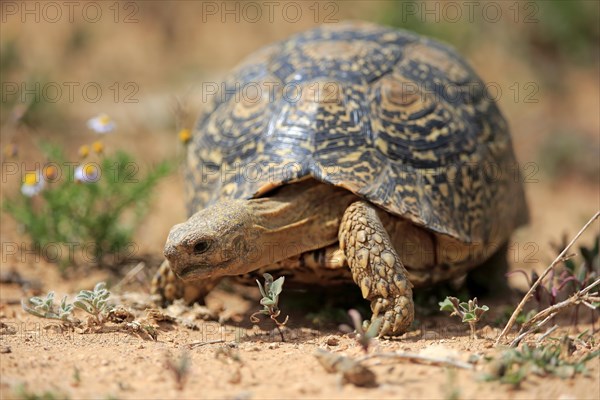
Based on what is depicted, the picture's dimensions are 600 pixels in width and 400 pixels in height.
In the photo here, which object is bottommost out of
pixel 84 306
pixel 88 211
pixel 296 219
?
pixel 84 306

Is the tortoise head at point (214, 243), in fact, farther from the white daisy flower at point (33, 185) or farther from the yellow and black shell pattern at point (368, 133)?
the white daisy flower at point (33, 185)

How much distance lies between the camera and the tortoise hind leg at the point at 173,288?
17.8ft

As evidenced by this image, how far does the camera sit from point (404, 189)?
5.03m

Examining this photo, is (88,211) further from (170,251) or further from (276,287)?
(276,287)

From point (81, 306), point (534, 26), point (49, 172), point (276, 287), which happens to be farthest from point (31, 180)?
point (534, 26)

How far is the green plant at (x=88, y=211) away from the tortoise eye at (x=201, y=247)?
1.97m

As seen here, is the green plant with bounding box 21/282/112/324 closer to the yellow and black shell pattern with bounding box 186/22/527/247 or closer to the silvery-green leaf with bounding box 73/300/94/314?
the silvery-green leaf with bounding box 73/300/94/314

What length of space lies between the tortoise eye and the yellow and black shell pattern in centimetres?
57

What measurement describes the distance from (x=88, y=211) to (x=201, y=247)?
7.63 ft

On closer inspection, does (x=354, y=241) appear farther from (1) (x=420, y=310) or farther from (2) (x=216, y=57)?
(2) (x=216, y=57)

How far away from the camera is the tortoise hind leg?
5.43m

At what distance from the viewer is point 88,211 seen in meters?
6.48

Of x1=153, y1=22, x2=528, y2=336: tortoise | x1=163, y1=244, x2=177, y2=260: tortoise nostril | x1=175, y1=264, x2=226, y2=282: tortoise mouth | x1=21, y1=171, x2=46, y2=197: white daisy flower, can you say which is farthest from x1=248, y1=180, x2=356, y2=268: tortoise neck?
x1=21, y1=171, x2=46, y2=197: white daisy flower

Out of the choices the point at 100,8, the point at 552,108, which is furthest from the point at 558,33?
the point at 100,8
